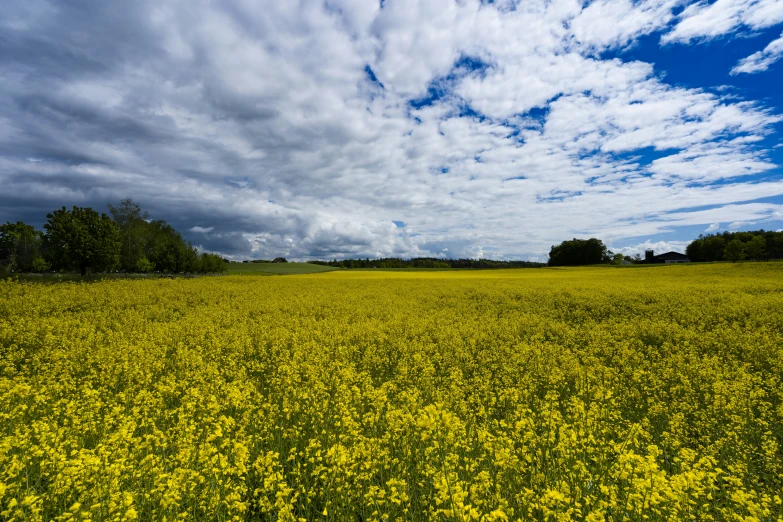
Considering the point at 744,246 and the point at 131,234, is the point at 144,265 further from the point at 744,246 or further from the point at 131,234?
the point at 744,246

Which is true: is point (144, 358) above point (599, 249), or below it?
below

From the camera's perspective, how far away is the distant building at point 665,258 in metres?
105

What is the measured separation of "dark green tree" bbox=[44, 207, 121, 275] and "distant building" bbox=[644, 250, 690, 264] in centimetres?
12409

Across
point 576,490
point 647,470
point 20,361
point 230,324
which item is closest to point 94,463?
point 576,490

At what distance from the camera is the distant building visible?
344 ft

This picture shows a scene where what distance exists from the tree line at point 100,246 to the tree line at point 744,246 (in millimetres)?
98044

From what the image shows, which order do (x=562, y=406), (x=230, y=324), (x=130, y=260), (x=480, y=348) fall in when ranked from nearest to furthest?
(x=562, y=406)
(x=480, y=348)
(x=230, y=324)
(x=130, y=260)

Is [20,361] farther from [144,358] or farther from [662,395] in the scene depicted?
[662,395]

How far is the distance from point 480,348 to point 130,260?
6919 centimetres

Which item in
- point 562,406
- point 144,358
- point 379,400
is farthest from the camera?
point 144,358

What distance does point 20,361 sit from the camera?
10.0 m

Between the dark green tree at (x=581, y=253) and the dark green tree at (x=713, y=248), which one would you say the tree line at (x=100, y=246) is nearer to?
the dark green tree at (x=581, y=253)

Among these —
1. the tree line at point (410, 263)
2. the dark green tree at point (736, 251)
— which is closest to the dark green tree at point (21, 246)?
the tree line at point (410, 263)

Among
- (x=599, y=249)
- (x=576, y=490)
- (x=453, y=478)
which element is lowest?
(x=576, y=490)
